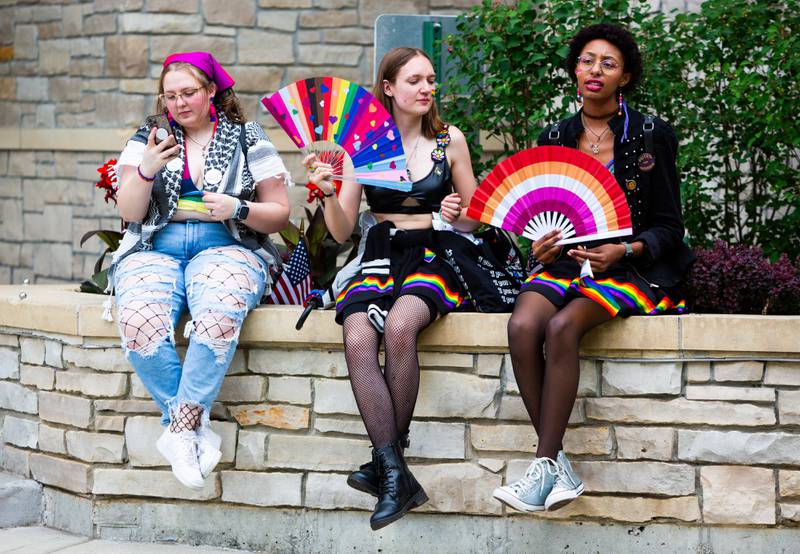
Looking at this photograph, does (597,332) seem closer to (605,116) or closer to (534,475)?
(534,475)

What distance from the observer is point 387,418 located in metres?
3.87

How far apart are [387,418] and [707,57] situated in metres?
2.46

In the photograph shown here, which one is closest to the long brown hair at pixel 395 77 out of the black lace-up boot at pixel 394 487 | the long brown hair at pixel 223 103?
the long brown hair at pixel 223 103

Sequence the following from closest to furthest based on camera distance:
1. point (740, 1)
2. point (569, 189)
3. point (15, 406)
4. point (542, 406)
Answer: point (542, 406) → point (569, 189) → point (15, 406) → point (740, 1)

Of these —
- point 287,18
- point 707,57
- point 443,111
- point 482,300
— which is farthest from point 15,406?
point 287,18

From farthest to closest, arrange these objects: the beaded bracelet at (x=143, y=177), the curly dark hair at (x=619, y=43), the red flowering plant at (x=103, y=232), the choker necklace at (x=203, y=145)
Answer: the red flowering plant at (x=103, y=232) → the choker necklace at (x=203, y=145) → the curly dark hair at (x=619, y=43) → the beaded bracelet at (x=143, y=177)

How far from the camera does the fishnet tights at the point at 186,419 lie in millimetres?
4008

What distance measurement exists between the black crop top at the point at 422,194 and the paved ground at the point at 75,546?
1401mm

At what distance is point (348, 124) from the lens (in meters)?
4.27

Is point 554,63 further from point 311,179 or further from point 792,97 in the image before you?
point 311,179

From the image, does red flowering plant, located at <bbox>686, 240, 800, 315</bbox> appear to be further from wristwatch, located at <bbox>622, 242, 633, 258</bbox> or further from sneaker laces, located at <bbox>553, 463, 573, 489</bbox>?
sneaker laces, located at <bbox>553, 463, 573, 489</bbox>

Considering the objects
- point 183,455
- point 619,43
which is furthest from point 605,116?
point 183,455

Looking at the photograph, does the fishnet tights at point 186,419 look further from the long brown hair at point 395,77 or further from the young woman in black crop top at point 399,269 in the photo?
the long brown hair at point 395,77

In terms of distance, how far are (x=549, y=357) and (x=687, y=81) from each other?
2.10 meters
